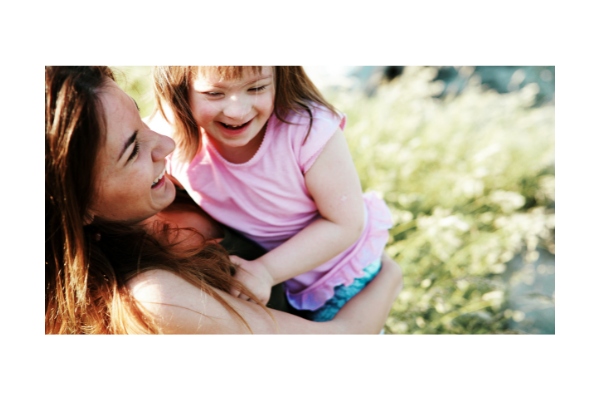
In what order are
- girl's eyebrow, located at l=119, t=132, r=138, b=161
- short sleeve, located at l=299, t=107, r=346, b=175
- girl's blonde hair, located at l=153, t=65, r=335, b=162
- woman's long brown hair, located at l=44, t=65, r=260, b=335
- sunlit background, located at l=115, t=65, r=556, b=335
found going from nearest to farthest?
woman's long brown hair, located at l=44, t=65, r=260, b=335 → girl's eyebrow, located at l=119, t=132, r=138, b=161 → girl's blonde hair, located at l=153, t=65, r=335, b=162 → short sleeve, located at l=299, t=107, r=346, b=175 → sunlit background, located at l=115, t=65, r=556, b=335

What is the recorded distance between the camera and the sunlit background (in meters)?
2.22

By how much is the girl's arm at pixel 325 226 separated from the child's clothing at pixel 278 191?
2.1 inches

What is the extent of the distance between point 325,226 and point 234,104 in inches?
23.2

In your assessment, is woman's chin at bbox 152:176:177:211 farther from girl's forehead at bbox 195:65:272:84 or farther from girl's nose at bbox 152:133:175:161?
girl's forehead at bbox 195:65:272:84

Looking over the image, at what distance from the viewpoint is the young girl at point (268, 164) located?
1.35m

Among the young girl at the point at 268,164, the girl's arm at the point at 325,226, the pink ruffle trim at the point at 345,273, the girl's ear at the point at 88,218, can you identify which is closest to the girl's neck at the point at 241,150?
the young girl at the point at 268,164

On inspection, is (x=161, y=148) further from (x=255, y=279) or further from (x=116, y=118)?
(x=255, y=279)

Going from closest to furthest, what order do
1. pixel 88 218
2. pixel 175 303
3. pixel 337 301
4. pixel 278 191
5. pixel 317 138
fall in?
pixel 175 303 < pixel 88 218 < pixel 317 138 < pixel 278 191 < pixel 337 301

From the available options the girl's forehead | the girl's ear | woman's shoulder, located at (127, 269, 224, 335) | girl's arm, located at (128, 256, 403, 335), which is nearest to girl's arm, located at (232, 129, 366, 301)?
girl's arm, located at (128, 256, 403, 335)

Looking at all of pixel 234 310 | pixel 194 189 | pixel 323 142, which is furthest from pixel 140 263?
pixel 323 142

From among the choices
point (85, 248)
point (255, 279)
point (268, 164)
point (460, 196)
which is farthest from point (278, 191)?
point (460, 196)

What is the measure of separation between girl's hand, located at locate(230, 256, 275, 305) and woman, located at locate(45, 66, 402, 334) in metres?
0.04

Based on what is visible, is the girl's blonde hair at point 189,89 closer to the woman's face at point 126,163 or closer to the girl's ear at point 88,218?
the woman's face at point 126,163

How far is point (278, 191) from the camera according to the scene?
1596 millimetres
